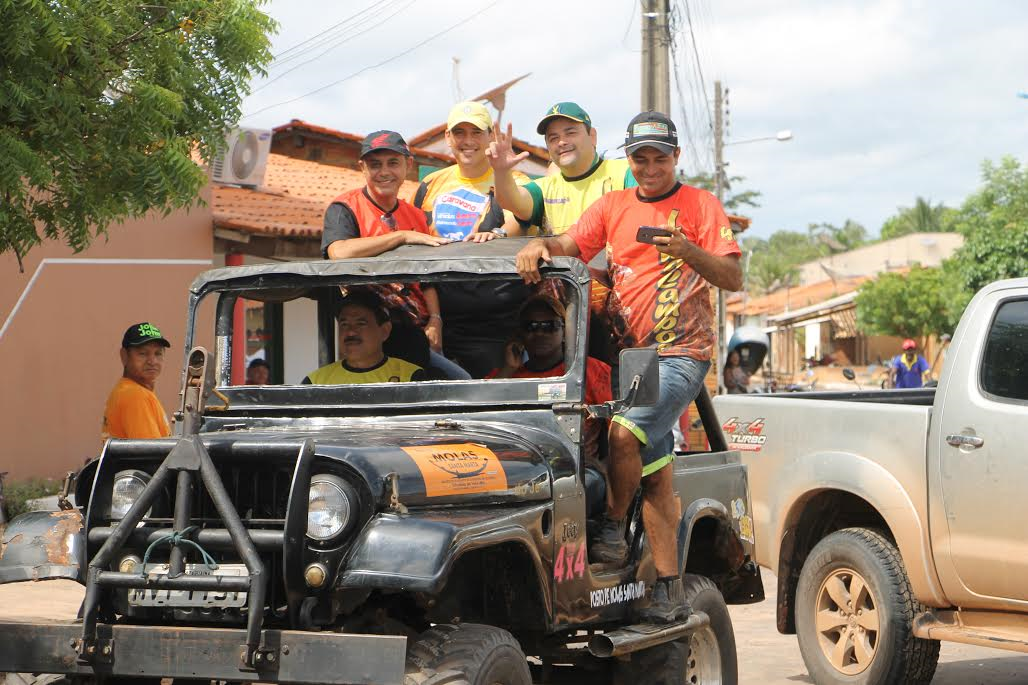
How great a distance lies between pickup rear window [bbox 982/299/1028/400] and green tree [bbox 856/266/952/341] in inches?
1903

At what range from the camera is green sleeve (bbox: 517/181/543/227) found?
268 inches

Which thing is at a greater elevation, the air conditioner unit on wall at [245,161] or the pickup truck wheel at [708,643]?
the air conditioner unit on wall at [245,161]

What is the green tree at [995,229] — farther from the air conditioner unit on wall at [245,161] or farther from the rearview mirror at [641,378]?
the rearview mirror at [641,378]

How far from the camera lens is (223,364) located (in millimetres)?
5949

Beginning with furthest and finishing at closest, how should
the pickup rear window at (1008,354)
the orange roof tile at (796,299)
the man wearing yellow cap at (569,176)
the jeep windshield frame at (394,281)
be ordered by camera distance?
1. the orange roof tile at (796,299)
2. the man wearing yellow cap at (569,176)
3. the pickup rear window at (1008,354)
4. the jeep windshield frame at (394,281)

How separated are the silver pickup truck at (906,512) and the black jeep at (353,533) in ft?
5.35

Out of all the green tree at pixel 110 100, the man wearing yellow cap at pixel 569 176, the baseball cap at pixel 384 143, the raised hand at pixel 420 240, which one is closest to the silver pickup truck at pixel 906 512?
the man wearing yellow cap at pixel 569 176

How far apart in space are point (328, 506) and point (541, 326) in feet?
6.02

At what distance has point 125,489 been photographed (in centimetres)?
457

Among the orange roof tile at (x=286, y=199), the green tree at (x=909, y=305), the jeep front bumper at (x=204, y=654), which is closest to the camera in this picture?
the jeep front bumper at (x=204, y=654)

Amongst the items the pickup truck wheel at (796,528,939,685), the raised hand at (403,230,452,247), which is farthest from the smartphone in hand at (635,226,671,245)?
Answer: the pickup truck wheel at (796,528,939,685)

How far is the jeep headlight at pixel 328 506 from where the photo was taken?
13.8 feet

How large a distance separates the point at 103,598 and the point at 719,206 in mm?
3124

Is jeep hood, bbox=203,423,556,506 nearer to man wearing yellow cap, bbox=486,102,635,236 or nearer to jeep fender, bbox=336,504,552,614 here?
jeep fender, bbox=336,504,552,614
